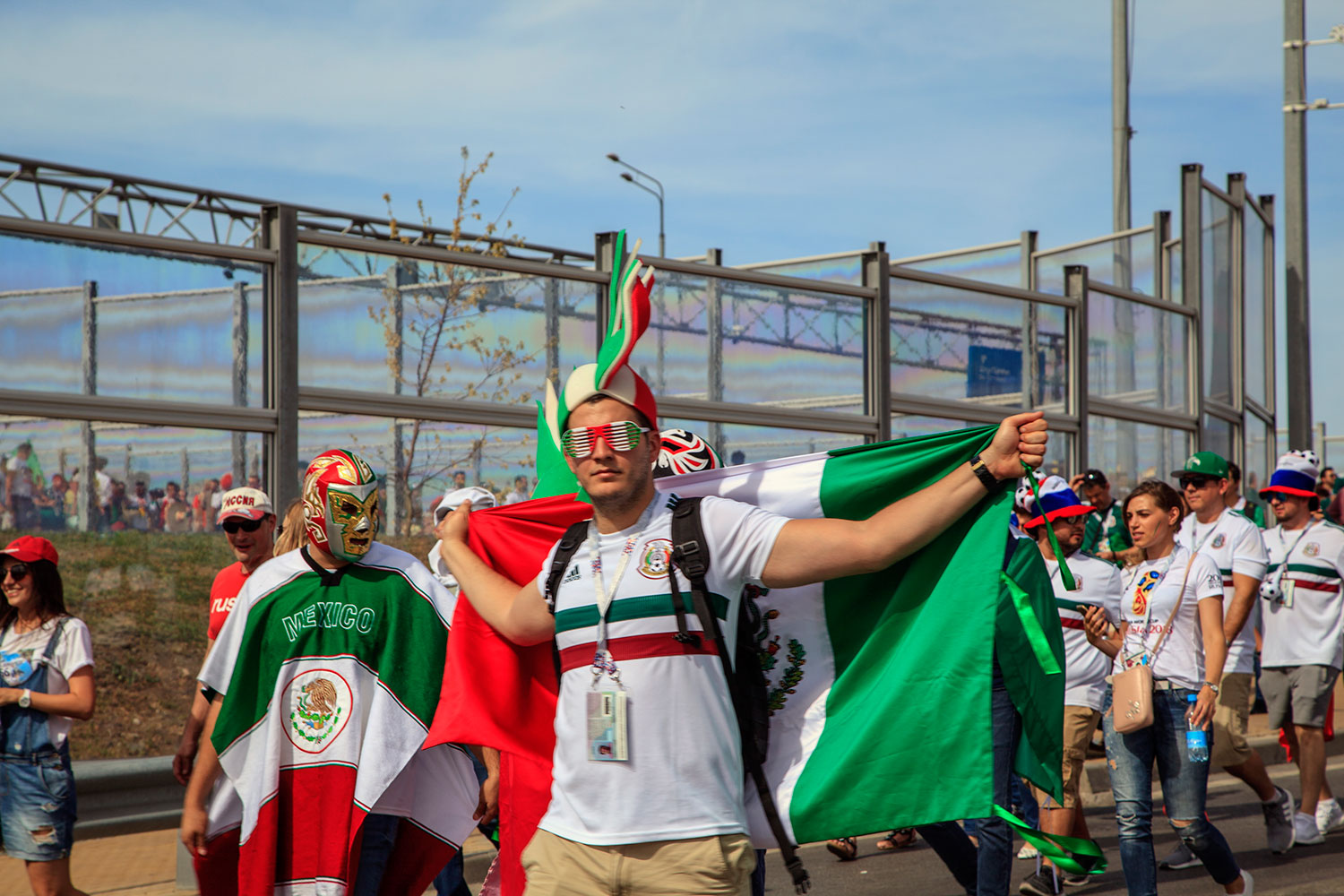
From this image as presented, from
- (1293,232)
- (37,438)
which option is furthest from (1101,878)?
Result: (1293,232)

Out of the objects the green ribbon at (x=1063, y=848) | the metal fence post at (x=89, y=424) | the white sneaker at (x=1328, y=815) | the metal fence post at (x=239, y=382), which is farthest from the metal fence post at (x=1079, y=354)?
the green ribbon at (x=1063, y=848)

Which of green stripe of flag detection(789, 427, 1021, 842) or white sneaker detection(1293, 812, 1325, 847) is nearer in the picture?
green stripe of flag detection(789, 427, 1021, 842)

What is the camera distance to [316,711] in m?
4.74

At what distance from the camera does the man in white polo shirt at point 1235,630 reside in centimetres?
798

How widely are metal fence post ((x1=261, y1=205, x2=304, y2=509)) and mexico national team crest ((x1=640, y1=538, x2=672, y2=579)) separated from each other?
16.7 ft

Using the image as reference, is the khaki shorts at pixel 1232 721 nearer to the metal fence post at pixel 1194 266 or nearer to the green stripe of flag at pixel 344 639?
the green stripe of flag at pixel 344 639

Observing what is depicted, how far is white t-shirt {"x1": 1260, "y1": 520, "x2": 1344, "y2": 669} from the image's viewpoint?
9062mm

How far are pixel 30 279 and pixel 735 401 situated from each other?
4.73 metres

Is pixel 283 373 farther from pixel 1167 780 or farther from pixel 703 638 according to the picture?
pixel 703 638

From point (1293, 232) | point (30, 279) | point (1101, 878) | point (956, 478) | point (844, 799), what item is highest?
point (1293, 232)

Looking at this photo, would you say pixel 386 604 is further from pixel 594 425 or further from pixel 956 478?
pixel 956 478

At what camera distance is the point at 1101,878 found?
772 centimetres

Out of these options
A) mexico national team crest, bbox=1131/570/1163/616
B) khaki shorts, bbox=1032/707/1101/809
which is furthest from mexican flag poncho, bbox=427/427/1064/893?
khaki shorts, bbox=1032/707/1101/809

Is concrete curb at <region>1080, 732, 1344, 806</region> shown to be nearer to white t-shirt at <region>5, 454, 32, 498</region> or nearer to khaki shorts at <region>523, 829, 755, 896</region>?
khaki shorts at <region>523, 829, 755, 896</region>
